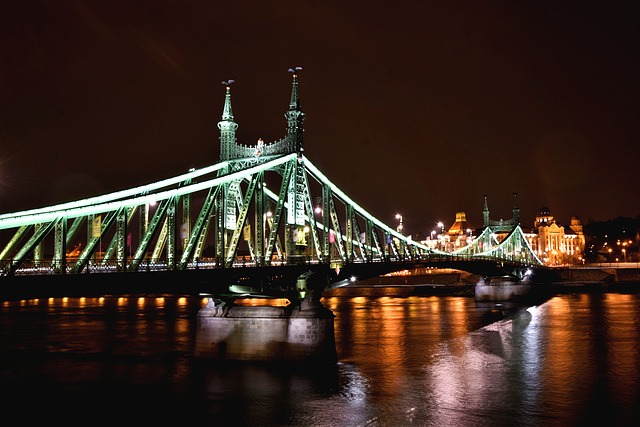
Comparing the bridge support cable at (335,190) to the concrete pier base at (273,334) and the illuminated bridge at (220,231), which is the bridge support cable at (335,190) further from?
the concrete pier base at (273,334)

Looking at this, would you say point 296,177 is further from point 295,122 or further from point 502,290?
point 502,290

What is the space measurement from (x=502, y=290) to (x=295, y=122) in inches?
1993

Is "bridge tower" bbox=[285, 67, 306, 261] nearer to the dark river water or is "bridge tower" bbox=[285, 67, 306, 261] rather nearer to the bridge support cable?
the bridge support cable

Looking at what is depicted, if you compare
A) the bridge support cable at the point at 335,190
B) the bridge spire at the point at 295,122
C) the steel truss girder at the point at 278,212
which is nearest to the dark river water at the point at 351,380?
the steel truss girder at the point at 278,212

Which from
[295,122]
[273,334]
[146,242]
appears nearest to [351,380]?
[273,334]

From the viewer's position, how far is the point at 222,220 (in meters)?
32.7

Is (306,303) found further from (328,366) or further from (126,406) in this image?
(126,406)

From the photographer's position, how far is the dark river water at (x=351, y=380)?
22.2 m

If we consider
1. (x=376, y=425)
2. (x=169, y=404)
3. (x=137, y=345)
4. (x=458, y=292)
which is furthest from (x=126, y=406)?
(x=458, y=292)

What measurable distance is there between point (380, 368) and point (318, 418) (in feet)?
30.7

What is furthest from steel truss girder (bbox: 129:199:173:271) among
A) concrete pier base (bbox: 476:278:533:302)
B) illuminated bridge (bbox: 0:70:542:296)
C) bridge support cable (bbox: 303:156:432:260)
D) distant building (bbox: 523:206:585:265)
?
distant building (bbox: 523:206:585:265)

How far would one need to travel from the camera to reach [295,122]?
41.1m

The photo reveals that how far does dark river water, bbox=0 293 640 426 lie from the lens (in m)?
22.2

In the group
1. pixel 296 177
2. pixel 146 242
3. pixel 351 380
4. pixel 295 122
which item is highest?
pixel 295 122
